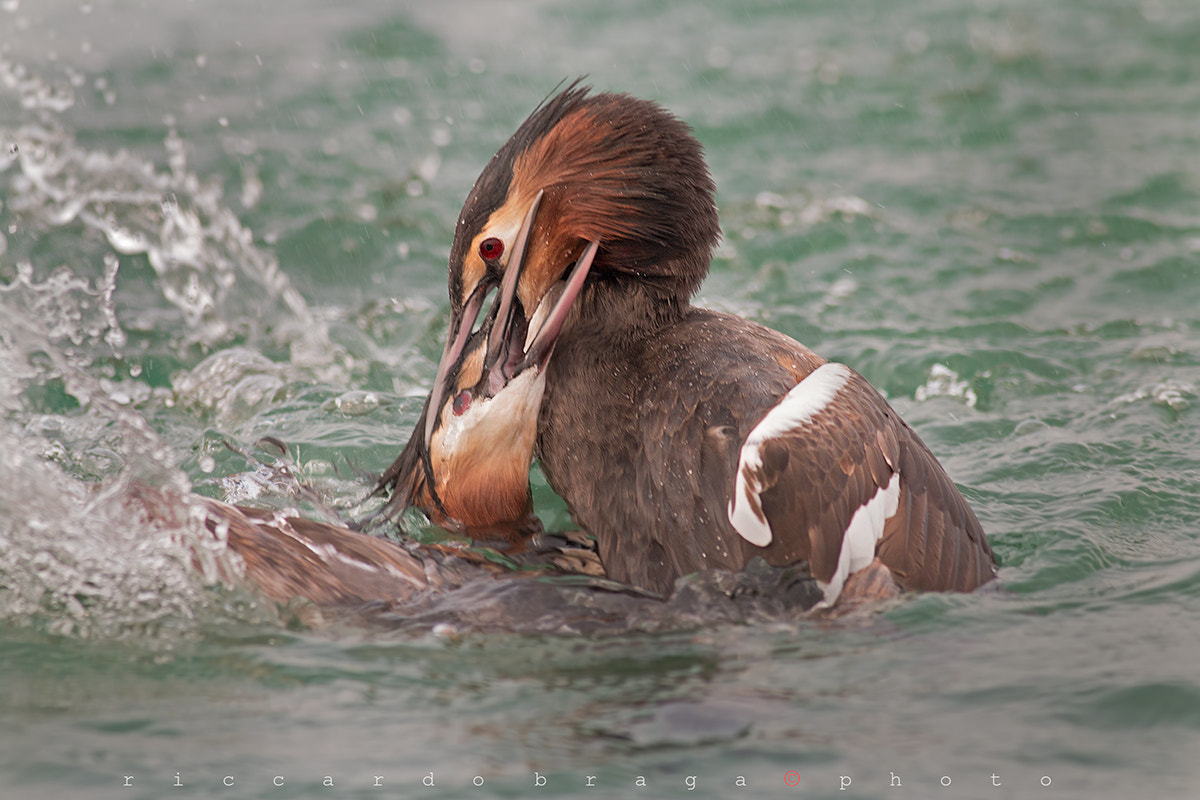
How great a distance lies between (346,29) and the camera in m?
10.2

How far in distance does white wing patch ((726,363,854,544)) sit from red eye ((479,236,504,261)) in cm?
103

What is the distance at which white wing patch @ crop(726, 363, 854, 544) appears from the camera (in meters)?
3.60

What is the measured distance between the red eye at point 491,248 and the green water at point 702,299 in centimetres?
90

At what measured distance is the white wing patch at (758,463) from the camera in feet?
11.8

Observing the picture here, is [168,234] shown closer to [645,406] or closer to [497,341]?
[497,341]

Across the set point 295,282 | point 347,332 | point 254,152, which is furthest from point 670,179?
point 254,152

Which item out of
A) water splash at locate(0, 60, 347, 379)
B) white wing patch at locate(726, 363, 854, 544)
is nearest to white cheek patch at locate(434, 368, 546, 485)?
white wing patch at locate(726, 363, 854, 544)

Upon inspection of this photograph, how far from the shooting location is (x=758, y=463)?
3.59m

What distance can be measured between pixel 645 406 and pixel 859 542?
2.59 ft

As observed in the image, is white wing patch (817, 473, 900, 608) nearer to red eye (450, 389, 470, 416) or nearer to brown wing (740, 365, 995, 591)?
brown wing (740, 365, 995, 591)

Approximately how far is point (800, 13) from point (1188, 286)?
15.9 ft

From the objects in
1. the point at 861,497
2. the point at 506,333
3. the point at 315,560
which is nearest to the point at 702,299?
the point at 506,333

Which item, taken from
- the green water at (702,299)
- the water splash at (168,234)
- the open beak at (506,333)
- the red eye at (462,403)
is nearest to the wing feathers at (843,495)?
the green water at (702,299)

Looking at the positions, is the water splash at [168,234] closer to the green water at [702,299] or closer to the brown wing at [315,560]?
the green water at [702,299]
